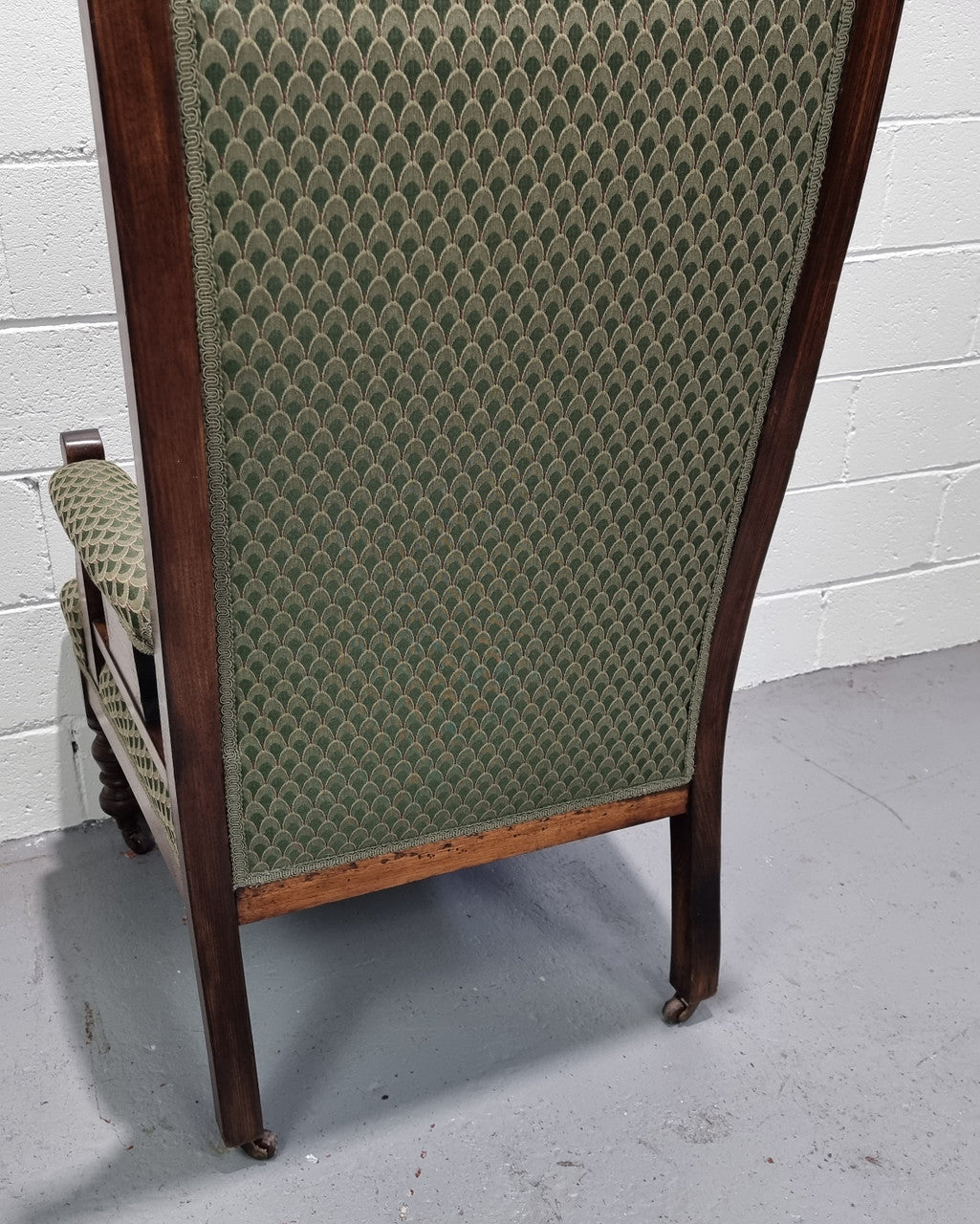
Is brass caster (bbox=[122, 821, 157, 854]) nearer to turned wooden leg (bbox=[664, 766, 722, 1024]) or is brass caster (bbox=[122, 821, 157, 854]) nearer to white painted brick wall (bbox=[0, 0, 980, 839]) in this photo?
white painted brick wall (bbox=[0, 0, 980, 839])

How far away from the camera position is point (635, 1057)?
1345 millimetres

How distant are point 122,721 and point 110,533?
0.80ft

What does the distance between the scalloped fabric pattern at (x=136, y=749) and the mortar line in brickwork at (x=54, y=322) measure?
0.46 metres

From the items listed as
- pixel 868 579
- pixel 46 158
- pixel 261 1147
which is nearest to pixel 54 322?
pixel 46 158

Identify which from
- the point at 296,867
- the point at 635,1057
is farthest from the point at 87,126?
the point at 635,1057

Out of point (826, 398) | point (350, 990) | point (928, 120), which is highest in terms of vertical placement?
point (928, 120)

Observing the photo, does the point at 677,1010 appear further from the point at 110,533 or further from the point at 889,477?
the point at 889,477

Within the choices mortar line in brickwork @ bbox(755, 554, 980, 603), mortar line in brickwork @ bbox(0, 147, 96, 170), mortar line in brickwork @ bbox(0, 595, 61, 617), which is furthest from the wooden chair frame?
mortar line in brickwork @ bbox(755, 554, 980, 603)

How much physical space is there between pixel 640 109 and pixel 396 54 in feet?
0.61

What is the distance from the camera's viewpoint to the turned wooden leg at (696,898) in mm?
1302

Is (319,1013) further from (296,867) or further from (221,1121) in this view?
(296,867)

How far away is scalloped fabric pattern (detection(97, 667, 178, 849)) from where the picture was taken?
1.12 meters

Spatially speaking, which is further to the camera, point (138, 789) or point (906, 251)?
point (906, 251)

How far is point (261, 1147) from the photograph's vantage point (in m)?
1.20
